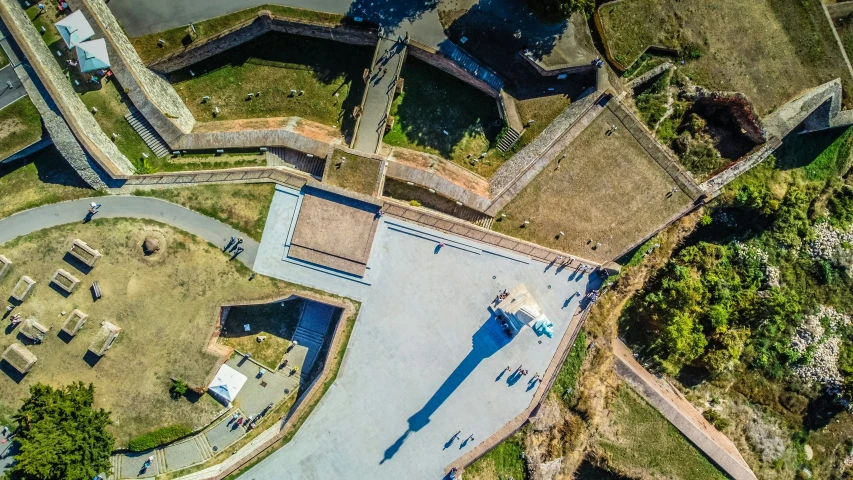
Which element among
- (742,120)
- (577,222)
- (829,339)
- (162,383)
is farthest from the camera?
(829,339)

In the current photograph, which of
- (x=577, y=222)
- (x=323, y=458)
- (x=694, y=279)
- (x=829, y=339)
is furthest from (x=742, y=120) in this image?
(x=323, y=458)

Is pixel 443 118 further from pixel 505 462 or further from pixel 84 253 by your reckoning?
pixel 84 253

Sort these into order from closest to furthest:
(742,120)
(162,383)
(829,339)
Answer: (162,383) → (742,120) → (829,339)

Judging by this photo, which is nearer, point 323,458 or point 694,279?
point 323,458

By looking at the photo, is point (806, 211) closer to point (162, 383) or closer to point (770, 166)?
point (770, 166)

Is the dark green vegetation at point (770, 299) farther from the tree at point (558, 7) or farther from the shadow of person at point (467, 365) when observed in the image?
the tree at point (558, 7)

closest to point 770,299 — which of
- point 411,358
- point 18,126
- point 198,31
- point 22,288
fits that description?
point 411,358

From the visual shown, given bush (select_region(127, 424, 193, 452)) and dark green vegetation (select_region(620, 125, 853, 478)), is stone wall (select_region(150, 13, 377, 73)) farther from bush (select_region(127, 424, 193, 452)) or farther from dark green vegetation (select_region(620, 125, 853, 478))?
dark green vegetation (select_region(620, 125, 853, 478))
